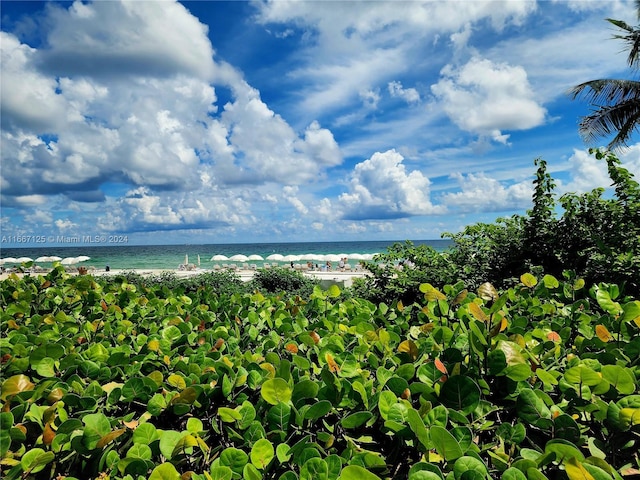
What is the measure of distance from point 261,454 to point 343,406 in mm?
292

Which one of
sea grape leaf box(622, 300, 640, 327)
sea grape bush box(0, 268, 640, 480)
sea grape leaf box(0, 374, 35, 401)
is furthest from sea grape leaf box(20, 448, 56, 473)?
sea grape leaf box(622, 300, 640, 327)

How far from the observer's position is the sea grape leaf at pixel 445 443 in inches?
35.2

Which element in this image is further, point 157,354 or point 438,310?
point 438,310

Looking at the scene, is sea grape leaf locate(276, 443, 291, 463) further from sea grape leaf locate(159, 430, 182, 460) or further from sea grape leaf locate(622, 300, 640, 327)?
sea grape leaf locate(622, 300, 640, 327)

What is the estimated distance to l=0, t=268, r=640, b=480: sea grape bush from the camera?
3.30 feet

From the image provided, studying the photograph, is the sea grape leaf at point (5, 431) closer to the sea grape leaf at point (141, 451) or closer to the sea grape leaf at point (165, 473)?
the sea grape leaf at point (141, 451)

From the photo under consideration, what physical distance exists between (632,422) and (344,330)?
1134mm

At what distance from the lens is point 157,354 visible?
1771mm

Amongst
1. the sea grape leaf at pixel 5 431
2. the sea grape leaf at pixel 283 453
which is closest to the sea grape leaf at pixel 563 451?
the sea grape leaf at pixel 283 453

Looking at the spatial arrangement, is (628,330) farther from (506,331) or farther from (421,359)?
(421,359)

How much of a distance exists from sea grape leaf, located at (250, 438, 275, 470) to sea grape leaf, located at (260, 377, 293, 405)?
14 cm

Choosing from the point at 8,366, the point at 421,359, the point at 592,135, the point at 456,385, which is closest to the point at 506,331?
the point at 421,359

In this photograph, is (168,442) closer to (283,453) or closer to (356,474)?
(283,453)

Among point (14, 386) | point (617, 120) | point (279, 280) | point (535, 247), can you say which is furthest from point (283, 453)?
point (617, 120)
